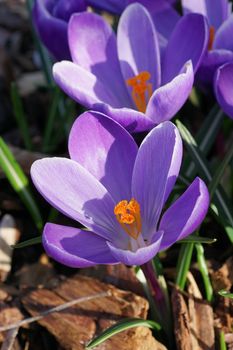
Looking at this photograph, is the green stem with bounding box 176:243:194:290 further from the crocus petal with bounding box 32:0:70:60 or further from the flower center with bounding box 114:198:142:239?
the crocus petal with bounding box 32:0:70:60

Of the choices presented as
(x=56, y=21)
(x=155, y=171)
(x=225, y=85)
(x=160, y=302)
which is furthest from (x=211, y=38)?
(x=160, y=302)

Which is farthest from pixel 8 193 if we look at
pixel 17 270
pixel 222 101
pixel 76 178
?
pixel 222 101

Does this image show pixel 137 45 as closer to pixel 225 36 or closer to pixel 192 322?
pixel 225 36

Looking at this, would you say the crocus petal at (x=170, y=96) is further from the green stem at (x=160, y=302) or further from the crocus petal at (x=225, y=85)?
the green stem at (x=160, y=302)

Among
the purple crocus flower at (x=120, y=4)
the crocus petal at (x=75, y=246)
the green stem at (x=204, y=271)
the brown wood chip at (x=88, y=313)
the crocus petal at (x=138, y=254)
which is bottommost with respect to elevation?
the brown wood chip at (x=88, y=313)

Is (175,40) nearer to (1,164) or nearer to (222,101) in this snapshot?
(222,101)

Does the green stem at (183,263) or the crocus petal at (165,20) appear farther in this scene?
the crocus petal at (165,20)

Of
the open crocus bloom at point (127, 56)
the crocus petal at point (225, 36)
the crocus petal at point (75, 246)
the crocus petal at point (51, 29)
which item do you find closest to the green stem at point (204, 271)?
the crocus petal at point (75, 246)
